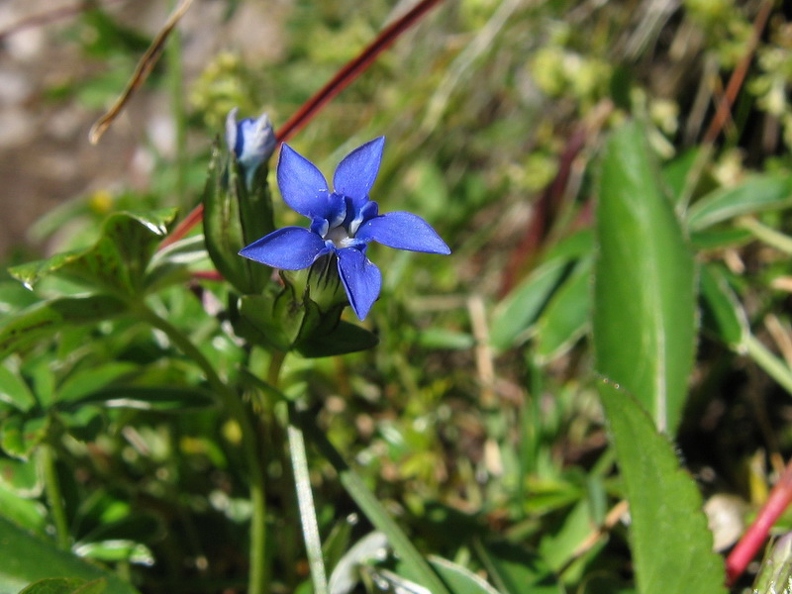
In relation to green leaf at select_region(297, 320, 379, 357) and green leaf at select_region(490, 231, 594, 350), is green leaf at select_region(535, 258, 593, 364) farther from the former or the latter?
green leaf at select_region(297, 320, 379, 357)

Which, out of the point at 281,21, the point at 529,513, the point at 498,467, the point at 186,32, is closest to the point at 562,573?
the point at 529,513

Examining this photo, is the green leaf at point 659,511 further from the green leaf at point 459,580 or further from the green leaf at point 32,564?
the green leaf at point 32,564

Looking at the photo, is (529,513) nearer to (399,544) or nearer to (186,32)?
(399,544)

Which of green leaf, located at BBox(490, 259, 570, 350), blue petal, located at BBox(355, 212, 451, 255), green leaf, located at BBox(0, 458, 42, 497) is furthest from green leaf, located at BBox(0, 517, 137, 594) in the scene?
green leaf, located at BBox(490, 259, 570, 350)

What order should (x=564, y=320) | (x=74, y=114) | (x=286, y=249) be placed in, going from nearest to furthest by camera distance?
(x=286, y=249), (x=564, y=320), (x=74, y=114)

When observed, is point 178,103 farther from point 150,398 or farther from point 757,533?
point 757,533

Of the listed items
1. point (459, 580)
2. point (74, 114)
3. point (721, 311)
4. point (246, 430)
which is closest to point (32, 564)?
point (246, 430)
